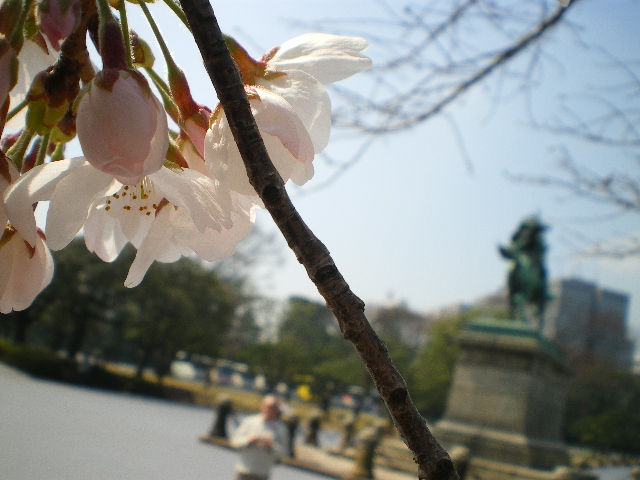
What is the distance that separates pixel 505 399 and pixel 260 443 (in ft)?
15.0

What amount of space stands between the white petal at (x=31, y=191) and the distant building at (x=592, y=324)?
86.0ft

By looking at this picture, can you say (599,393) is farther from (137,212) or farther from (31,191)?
(31,191)

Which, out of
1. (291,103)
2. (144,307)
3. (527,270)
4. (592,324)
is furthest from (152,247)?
(592,324)

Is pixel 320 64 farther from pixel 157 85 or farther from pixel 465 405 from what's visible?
pixel 465 405

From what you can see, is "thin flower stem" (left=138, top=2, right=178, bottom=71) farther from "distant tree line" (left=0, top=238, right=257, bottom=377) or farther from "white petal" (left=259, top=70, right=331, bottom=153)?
"distant tree line" (left=0, top=238, right=257, bottom=377)

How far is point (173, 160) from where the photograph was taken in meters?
0.39

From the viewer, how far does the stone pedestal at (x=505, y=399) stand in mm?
8430

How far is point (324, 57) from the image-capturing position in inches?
18.0

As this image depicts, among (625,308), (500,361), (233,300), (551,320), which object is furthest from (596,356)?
(500,361)

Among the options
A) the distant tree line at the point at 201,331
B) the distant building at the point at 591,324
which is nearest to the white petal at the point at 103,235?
the distant tree line at the point at 201,331

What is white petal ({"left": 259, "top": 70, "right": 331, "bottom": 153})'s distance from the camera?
1.37 ft

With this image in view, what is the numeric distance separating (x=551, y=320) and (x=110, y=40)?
114ft

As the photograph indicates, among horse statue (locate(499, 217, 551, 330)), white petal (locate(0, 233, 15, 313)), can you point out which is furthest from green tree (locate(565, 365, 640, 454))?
white petal (locate(0, 233, 15, 313))

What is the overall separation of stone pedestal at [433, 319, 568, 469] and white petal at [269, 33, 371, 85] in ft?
29.0
